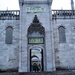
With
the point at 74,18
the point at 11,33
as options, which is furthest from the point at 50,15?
the point at 11,33

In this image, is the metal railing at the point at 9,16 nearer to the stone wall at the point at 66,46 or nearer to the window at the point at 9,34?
the window at the point at 9,34

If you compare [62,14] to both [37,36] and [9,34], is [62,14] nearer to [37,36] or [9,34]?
[37,36]

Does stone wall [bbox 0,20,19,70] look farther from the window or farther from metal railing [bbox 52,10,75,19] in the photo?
metal railing [bbox 52,10,75,19]

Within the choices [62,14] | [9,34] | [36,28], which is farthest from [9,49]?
[62,14]

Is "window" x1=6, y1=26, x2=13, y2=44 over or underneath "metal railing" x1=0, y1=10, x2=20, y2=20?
underneath

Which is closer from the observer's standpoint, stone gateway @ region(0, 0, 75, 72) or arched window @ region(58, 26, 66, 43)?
stone gateway @ region(0, 0, 75, 72)

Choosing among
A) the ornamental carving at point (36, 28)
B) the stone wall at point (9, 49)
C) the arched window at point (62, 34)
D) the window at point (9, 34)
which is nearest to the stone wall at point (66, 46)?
the arched window at point (62, 34)

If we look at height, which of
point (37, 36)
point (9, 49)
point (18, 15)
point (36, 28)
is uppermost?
point (18, 15)

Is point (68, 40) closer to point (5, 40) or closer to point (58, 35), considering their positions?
point (58, 35)

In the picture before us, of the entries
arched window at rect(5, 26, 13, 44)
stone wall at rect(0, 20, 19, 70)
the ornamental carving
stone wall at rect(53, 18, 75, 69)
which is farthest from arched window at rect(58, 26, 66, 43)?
arched window at rect(5, 26, 13, 44)

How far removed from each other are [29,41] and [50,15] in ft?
13.0

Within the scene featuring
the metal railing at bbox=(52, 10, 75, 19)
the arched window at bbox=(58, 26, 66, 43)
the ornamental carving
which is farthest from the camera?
the metal railing at bbox=(52, 10, 75, 19)

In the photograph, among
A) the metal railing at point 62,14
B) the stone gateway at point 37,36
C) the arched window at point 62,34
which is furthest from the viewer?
the metal railing at point 62,14

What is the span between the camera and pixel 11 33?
20.0 meters
